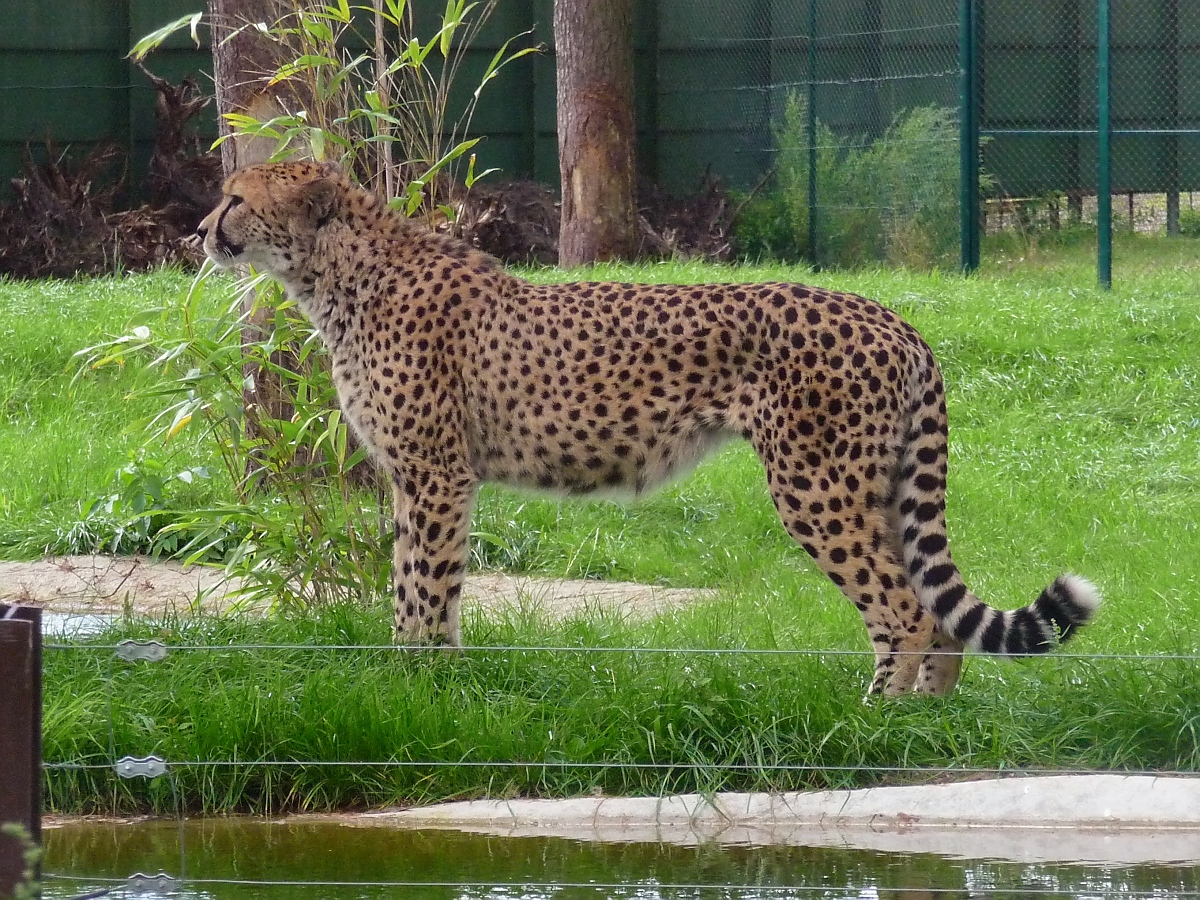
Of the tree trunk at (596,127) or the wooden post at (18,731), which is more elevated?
the tree trunk at (596,127)

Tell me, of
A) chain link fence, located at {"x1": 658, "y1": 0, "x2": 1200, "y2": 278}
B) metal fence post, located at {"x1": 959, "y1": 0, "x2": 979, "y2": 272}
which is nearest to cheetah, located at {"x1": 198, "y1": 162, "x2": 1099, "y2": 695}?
metal fence post, located at {"x1": 959, "y1": 0, "x2": 979, "y2": 272}

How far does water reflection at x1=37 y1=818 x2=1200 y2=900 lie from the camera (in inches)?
129

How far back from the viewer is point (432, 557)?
14.6ft

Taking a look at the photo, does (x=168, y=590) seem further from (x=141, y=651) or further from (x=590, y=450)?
(x=141, y=651)

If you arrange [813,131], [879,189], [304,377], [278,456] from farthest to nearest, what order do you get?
1. [813,131]
2. [879,189]
3. [304,377]
4. [278,456]

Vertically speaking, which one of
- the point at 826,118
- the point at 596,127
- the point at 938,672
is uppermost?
the point at 826,118

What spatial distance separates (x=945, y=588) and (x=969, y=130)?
7.16m

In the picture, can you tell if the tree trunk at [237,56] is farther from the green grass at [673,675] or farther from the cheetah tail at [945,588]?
the cheetah tail at [945,588]

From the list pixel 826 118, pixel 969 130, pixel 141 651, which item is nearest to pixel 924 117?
pixel 969 130

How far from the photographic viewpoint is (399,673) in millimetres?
4293

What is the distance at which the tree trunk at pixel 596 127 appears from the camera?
11.0m

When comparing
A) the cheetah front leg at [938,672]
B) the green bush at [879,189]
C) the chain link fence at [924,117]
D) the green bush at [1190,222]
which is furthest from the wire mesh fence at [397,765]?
the green bush at [1190,222]

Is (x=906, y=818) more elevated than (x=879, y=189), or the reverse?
(x=879, y=189)

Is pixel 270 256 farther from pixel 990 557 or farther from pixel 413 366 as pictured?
pixel 990 557
